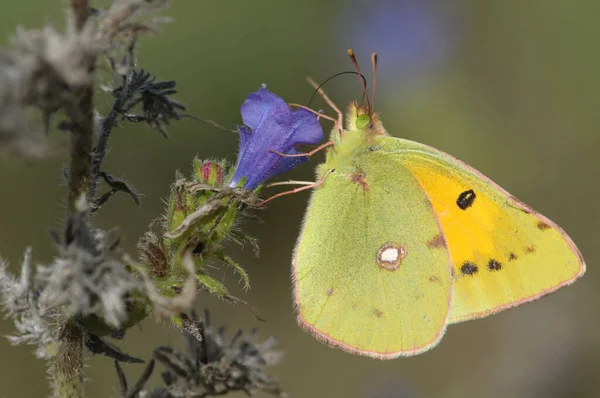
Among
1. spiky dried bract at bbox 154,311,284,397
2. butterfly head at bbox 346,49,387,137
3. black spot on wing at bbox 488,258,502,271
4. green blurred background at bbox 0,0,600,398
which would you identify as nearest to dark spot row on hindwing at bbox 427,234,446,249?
black spot on wing at bbox 488,258,502,271

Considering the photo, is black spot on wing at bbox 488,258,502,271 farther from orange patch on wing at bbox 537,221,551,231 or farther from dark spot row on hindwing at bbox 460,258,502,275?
orange patch on wing at bbox 537,221,551,231

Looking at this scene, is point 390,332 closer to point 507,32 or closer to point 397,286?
point 397,286

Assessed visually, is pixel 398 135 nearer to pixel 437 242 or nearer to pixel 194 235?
pixel 437 242

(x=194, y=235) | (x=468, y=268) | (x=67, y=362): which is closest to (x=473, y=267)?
(x=468, y=268)

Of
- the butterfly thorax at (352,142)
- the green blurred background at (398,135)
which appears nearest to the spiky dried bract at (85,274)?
the butterfly thorax at (352,142)

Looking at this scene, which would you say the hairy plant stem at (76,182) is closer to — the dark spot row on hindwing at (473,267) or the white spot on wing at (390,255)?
the white spot on wing at (390,255)

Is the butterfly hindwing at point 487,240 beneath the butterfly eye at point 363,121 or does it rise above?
beneath
